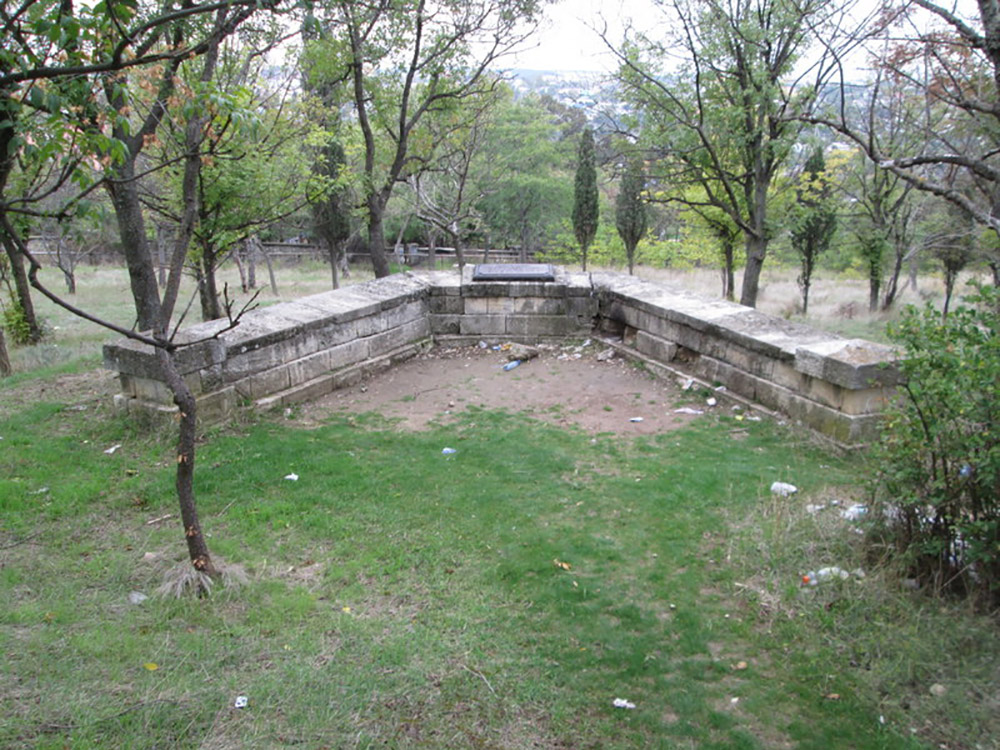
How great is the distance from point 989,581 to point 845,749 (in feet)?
4.09

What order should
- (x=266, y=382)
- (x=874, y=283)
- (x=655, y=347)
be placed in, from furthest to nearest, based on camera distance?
(x=874, y=283) < (x=655, y=347) < (x=266, y=382)

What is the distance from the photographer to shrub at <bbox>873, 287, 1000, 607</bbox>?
3.09 metres

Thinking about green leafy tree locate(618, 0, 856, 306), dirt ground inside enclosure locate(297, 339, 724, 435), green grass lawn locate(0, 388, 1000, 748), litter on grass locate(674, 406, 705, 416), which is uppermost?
green leafy tree locate(618, 0, 856, 306)

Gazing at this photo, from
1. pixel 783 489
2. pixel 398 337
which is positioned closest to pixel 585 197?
pixel 398 337

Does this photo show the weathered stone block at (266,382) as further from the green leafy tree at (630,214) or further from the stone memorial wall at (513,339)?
the green leafy tree at (630,214)

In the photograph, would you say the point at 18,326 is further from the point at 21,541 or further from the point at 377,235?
the point at 21,541

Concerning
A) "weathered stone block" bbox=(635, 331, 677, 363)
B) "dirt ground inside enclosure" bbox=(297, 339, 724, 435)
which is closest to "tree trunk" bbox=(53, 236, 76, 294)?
"dirt ground inside enclosure" bbox=(297, 339, 724, 435)

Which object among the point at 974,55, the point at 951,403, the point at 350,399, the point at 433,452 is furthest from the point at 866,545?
the point at 974,55

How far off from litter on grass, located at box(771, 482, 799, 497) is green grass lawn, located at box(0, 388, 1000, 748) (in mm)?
86

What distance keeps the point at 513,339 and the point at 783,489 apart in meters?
4.78

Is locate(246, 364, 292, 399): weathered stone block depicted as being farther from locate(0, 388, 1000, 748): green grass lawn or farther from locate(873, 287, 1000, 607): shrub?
locate(873, 287, 1000, 607): shrub

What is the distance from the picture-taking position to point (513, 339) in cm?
895

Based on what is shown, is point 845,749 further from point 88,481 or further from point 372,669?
point 88,481

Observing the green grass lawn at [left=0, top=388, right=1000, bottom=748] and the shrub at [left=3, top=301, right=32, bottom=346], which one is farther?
the shrub at [left=3, top=301, right=32, bottom=346]
